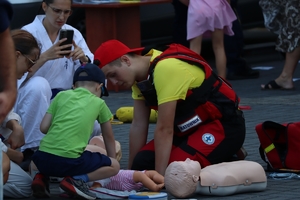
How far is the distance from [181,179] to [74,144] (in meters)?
0.65

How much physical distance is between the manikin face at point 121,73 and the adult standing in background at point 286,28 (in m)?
3.88

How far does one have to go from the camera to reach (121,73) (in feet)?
17.1

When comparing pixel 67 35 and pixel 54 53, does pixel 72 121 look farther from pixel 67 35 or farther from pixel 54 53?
pixel 67 35

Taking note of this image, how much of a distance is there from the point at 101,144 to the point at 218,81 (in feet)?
3.05

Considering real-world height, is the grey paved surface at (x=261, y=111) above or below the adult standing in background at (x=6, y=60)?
below

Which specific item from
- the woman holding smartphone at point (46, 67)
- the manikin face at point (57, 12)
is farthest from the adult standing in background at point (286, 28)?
the manikin face at point (57, 12)

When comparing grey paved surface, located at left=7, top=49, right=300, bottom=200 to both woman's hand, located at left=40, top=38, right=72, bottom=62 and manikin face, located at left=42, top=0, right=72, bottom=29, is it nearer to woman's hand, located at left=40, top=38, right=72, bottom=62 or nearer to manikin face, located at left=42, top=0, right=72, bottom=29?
woman's hand, located at left=40, top=38, right=72, bottom=62

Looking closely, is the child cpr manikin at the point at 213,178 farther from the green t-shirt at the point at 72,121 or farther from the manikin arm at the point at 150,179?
the green t-shirt at the point at 72,121

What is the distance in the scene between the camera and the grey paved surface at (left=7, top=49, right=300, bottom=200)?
5070mm

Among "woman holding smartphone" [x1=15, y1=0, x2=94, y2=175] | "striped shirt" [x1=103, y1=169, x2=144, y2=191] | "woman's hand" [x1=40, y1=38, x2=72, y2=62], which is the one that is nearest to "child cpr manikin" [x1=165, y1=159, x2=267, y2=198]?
"striped shirt" [x1=103, y1=169, x2=144, y2=191]

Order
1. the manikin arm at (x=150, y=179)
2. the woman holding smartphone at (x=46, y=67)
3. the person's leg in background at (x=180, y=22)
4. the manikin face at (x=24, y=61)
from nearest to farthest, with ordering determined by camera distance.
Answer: the manikin arm at (x=150, y=179), the manikin face at (x=24, y=61), the woman holding smartphone at (x=46, y=67), the person's leg in background at (x=180, y=22)

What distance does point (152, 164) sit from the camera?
17.9 ft

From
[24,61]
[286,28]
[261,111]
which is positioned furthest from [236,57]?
[24,61]

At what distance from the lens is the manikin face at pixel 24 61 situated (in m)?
5.38
